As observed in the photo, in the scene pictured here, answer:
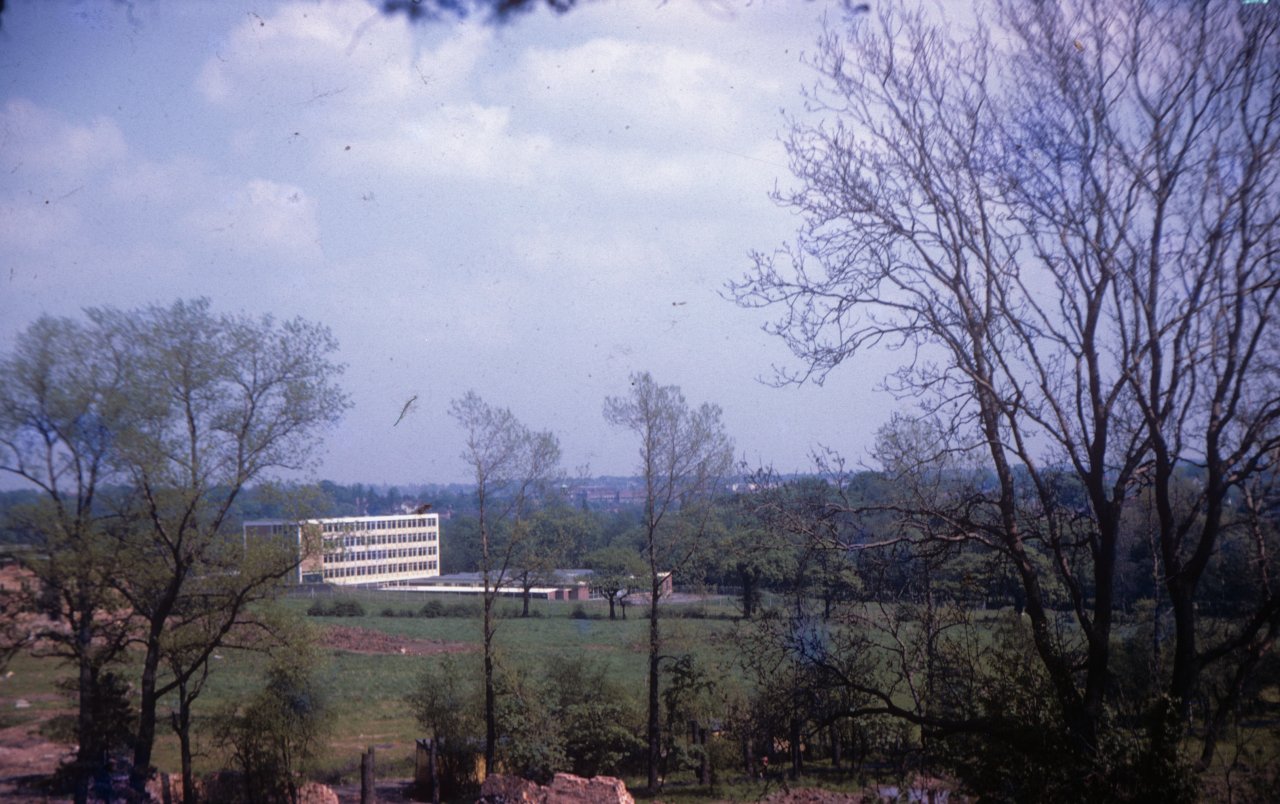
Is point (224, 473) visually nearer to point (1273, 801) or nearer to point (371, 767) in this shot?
point (371, 767)

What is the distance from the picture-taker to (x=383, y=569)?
18141 millimetres

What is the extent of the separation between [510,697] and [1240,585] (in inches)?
579

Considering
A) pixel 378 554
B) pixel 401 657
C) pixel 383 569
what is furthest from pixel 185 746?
pixel 401 657

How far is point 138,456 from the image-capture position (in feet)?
33.8

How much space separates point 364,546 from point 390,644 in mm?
6018

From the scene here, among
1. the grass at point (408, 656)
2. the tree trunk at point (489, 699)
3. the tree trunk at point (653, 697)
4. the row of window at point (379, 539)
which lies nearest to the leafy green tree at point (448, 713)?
the tree trunk at point (489, 699)

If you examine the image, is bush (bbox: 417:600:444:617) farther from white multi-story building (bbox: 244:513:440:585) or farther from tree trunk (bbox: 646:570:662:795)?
tree trunk (bbox: 646:570:662:795)

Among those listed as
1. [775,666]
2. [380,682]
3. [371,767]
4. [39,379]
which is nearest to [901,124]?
[775,666]

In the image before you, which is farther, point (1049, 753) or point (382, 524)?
point (382, 524)

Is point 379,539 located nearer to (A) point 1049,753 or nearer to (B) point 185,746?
(B) point 185,746

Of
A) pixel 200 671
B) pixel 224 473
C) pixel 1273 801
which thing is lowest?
pixel 200 671

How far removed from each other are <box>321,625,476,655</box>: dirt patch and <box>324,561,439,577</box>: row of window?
4.34ft

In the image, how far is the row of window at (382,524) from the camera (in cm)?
1345

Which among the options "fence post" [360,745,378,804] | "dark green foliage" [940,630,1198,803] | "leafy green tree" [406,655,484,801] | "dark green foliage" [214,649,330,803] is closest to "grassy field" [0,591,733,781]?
"dark green foliage" [214,649,330,803]
